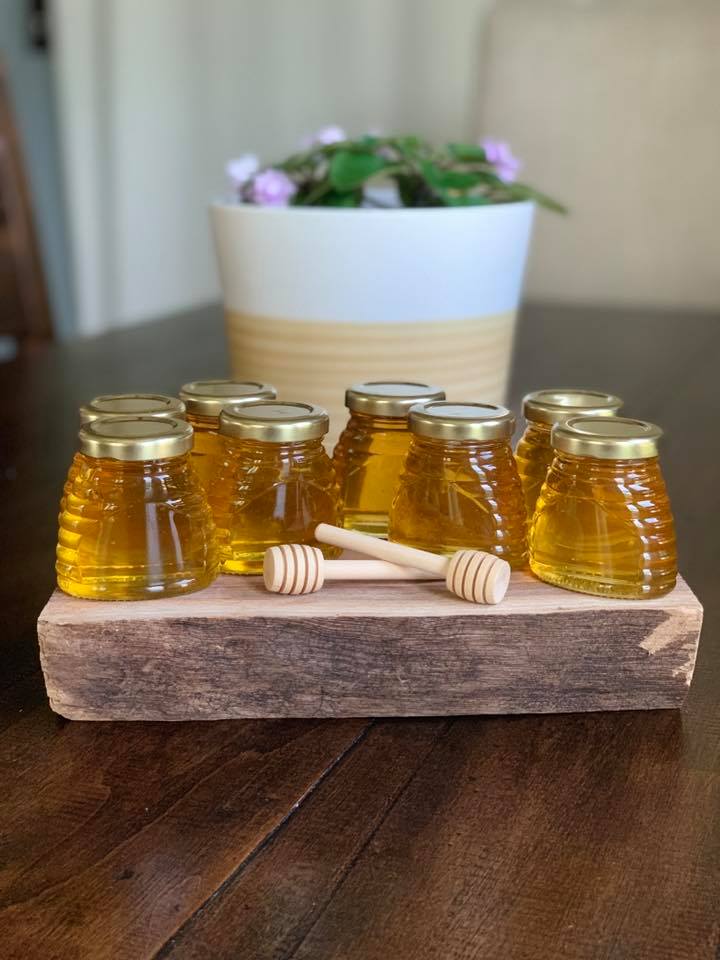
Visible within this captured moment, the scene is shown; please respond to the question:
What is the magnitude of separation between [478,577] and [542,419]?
145mm

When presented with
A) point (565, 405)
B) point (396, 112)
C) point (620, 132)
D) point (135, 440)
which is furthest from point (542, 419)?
point (396, 112)

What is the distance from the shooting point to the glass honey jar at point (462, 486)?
58 centimetres

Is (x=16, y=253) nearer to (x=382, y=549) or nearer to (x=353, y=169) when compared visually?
(x=353, y=169)

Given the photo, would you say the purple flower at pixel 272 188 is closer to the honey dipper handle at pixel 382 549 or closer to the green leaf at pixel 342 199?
the green leaf at pixel 342 199

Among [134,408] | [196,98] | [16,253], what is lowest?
[16,253]

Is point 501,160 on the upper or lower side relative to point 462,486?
upper

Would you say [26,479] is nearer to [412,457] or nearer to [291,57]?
[412,457]

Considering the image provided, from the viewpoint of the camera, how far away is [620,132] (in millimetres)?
2121

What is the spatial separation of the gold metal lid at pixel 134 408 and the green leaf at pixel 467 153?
41 cm

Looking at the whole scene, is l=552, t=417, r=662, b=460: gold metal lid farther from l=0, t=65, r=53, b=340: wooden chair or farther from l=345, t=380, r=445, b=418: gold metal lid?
l=0, t=65, r=53, b=340: wooden chair

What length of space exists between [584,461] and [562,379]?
2.36 ft

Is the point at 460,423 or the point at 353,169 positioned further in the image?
the point at 353,169

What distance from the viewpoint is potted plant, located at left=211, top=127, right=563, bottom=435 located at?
0.85 metres

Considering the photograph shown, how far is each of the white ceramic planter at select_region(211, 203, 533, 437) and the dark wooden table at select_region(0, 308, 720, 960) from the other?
328 millimetres
